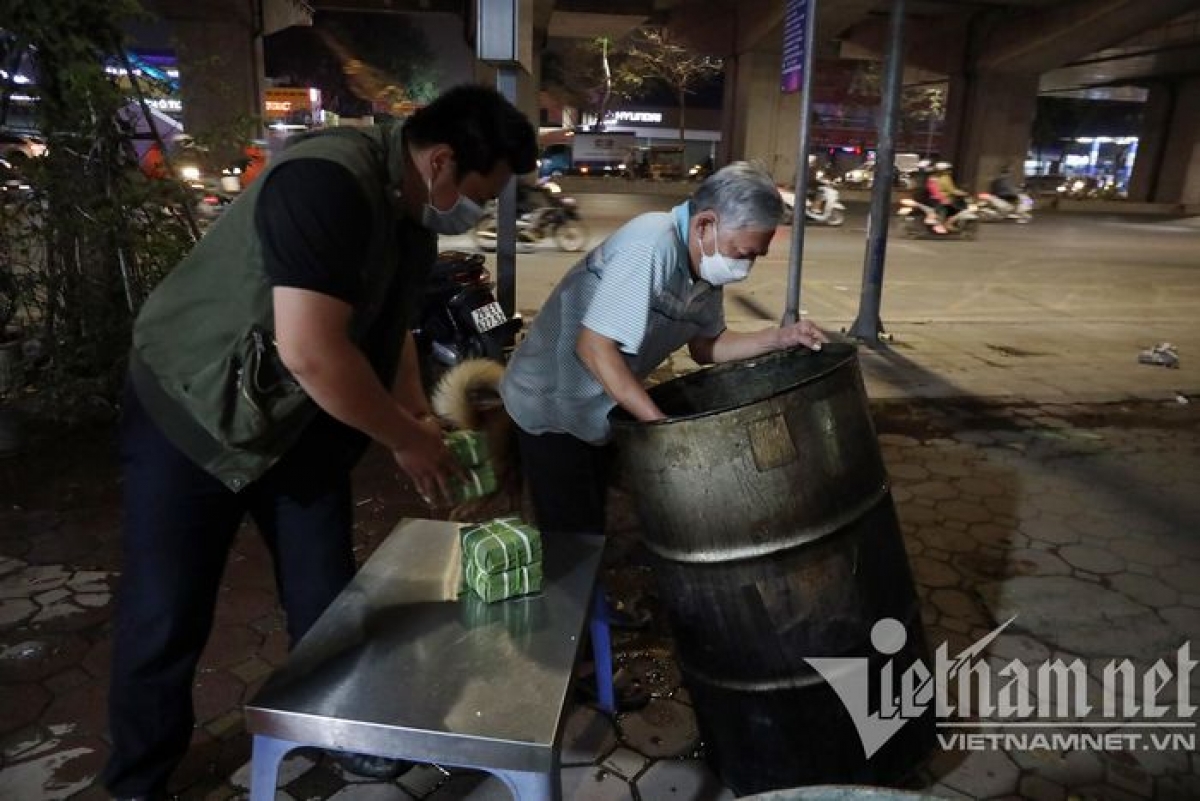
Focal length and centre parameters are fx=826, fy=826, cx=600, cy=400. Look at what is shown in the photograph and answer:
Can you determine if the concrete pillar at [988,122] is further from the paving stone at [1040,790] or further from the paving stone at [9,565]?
the paving stone at [9,565]

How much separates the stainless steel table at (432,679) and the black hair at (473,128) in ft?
3.17

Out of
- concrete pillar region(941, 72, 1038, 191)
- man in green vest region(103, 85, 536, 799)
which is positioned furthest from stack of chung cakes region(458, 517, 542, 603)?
concrete pillar region(941, 72, 1038, 191)

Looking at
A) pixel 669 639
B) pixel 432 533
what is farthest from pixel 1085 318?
pixel 432 533

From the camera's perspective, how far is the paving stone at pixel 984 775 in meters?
2.25

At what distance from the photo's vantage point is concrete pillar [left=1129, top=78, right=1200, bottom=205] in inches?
1144

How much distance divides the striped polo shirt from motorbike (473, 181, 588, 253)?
373 inches

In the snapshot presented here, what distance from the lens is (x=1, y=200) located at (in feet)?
14.0

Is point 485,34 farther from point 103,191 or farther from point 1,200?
point 1,200

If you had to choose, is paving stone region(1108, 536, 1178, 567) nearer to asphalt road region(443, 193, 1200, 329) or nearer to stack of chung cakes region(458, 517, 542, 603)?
stack of chung cakes region(458, 517, 542, 603)

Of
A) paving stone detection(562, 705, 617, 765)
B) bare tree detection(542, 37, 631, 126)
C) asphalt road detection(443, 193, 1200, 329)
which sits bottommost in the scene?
→ paving stone detection(562, 705, 617, 765)

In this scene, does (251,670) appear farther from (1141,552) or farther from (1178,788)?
(1141,552)

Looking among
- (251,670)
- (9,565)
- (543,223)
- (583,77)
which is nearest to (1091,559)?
(251,670)

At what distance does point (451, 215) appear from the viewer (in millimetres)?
1924

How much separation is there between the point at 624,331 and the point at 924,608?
5.96 ft
